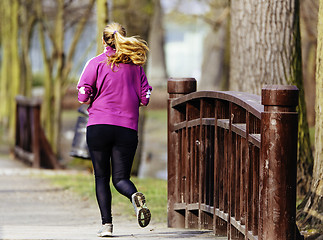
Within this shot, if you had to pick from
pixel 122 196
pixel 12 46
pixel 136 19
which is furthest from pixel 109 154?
pixel 12 46

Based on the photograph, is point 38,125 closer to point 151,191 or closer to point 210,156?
point 151,191

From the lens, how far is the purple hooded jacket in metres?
5.74

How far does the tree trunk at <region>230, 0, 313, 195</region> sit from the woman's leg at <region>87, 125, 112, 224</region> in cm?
309

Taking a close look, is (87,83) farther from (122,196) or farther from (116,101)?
(122,196)

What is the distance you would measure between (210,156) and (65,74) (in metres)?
13.2

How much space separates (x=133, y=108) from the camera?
582 cm

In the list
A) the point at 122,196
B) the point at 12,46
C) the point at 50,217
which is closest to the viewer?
the point at 50,217

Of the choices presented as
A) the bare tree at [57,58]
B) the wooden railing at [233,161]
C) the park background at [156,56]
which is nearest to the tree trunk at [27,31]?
the park background at [156,56]

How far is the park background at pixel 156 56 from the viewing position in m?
8.39

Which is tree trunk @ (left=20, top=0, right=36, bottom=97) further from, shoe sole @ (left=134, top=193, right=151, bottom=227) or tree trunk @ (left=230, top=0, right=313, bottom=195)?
shoe sole @ (left=134, top=193, right=151, bottom=227)

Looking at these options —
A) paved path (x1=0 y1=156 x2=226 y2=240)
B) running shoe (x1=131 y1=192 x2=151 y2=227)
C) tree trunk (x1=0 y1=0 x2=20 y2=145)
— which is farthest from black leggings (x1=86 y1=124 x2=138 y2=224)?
tree trunk (x1=0 y1=0 x2=20 y2=145)

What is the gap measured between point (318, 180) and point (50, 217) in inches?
115

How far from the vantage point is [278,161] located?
4.70 m

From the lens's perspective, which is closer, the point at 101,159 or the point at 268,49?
the point at 101,159
